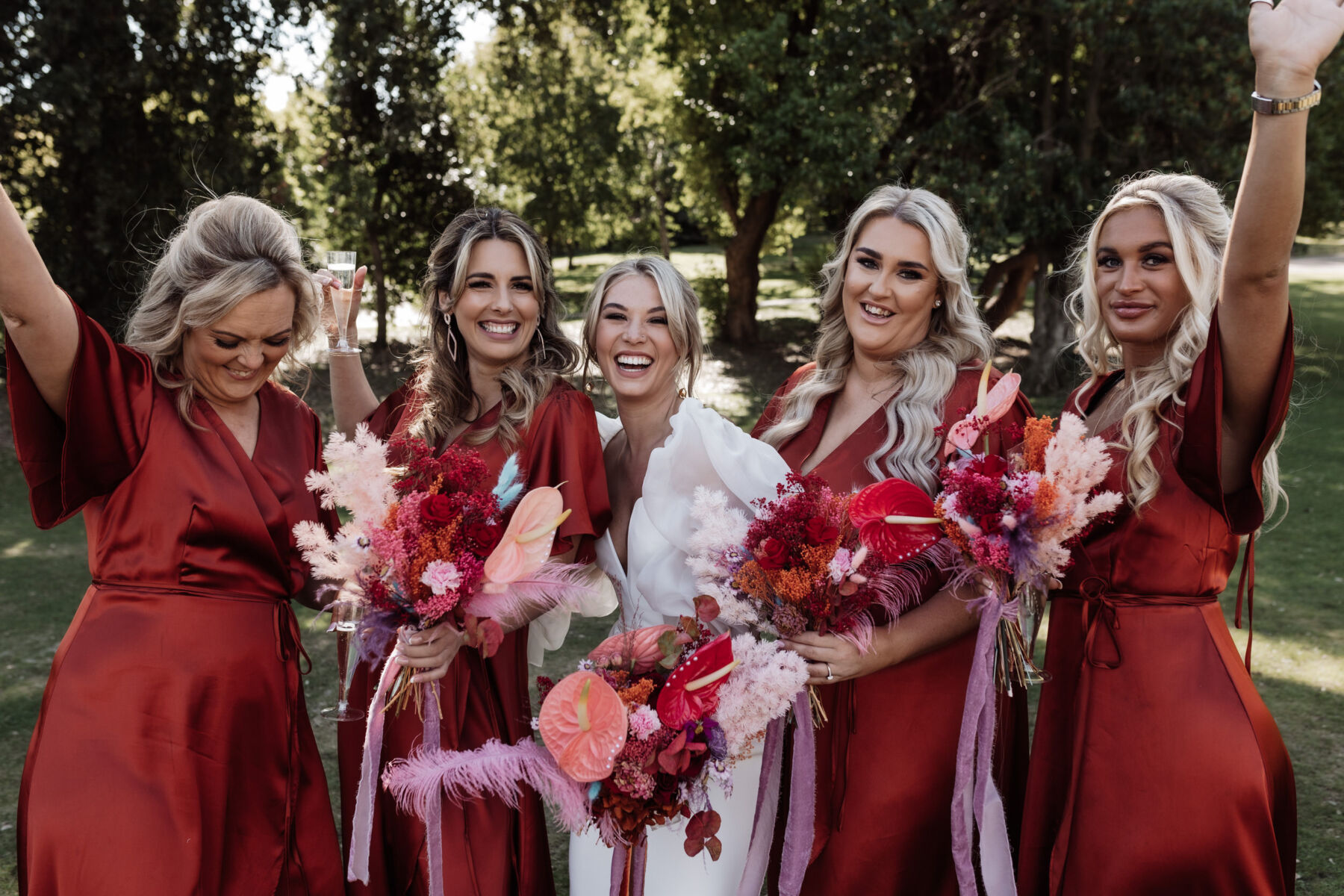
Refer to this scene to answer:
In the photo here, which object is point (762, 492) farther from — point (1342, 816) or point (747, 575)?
point (1342, 816)

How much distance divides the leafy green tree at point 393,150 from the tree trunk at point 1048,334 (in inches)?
410

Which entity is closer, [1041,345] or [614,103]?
[1041,345]

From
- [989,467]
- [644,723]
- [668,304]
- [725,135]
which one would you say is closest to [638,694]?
[644,723]

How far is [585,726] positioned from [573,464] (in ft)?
3.74

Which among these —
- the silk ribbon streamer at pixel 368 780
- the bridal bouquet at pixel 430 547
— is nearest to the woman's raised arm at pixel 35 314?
the bridal bouquet at pixel 430 547

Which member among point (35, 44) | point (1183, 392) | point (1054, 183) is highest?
point (35, 44)

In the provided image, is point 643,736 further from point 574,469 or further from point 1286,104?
point 1286,104

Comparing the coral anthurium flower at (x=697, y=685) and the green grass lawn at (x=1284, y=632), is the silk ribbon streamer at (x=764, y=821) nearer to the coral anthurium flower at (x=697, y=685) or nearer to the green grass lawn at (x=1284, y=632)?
the coral anthurium flower at (x=697, y=685)

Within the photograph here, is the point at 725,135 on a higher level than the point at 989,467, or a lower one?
higher

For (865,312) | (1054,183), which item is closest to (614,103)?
(1054,183)

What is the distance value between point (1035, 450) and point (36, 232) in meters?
16.9

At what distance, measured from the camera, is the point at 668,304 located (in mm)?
3727

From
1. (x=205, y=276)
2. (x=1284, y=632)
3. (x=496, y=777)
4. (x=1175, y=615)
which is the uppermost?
(x=205, y=276)

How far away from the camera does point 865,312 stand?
348 cm
